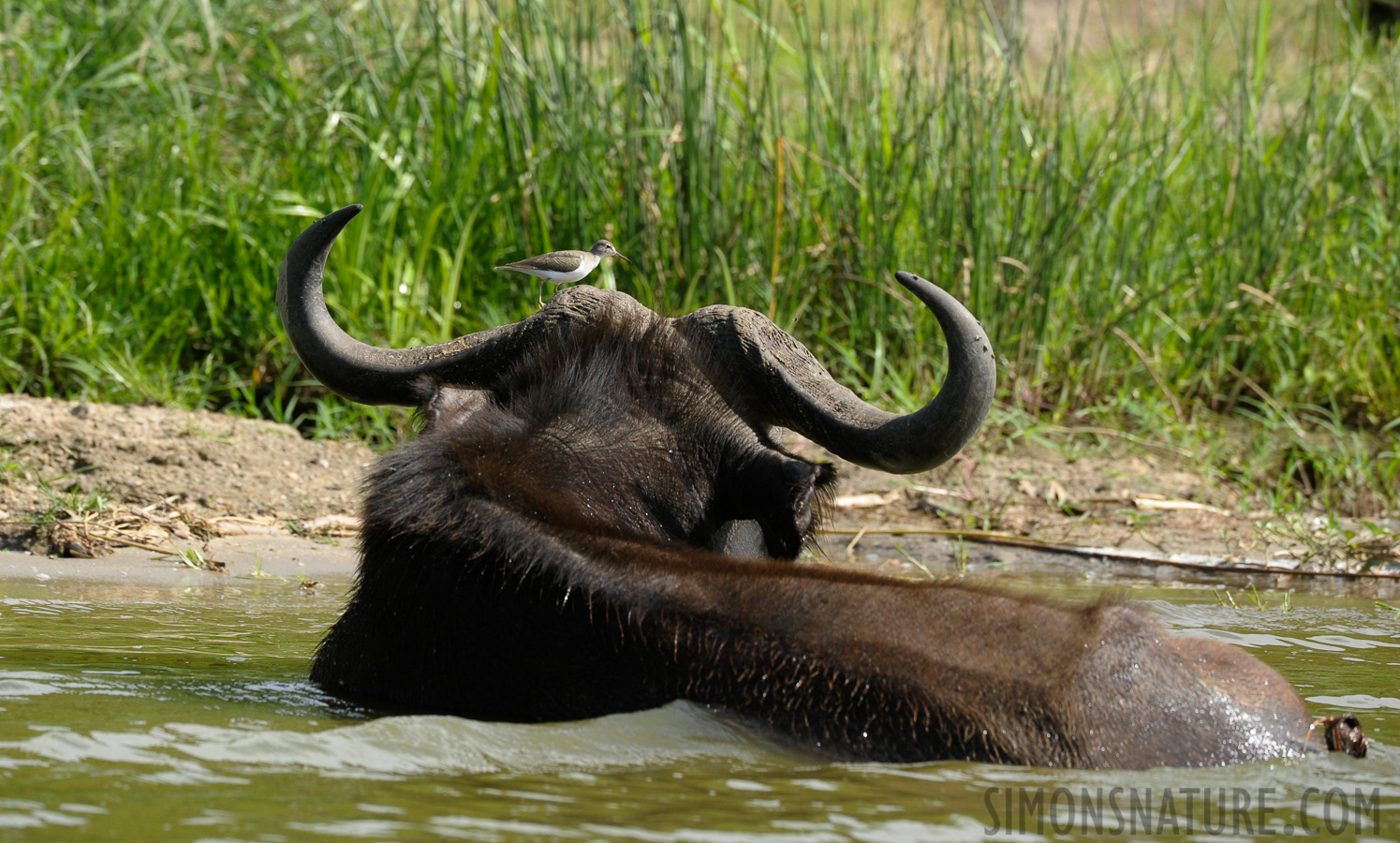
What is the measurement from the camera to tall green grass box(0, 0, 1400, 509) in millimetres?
7406

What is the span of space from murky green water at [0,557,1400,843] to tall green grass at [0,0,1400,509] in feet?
13.6

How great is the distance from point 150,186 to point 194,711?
17.5 feet

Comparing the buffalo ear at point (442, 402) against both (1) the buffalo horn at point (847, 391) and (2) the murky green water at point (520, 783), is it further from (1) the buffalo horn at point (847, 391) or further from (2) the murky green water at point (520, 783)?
(2) the murky green water at point (520, 783)

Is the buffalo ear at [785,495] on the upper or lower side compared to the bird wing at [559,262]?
lower

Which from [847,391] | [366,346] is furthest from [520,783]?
[366,346]

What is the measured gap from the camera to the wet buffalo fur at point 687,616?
2672mm

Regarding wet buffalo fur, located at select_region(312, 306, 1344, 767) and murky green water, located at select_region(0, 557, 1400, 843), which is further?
wet buffalo fur, located at select_region(312, 306, 1344, 767)

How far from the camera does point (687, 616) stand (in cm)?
275

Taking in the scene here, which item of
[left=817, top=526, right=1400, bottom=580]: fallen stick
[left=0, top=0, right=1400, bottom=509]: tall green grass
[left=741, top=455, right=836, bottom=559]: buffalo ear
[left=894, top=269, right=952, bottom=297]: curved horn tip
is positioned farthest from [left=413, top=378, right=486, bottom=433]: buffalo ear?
[left=0, top=0, right=1400, bottom=509]: tall green grass

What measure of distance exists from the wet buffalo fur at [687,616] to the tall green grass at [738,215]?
13.2 feet

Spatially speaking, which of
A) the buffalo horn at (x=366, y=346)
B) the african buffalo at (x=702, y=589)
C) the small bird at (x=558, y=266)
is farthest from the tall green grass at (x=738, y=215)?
the african buffalo at (x=702, y=589)

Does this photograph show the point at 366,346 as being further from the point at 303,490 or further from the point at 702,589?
the point at 303,490

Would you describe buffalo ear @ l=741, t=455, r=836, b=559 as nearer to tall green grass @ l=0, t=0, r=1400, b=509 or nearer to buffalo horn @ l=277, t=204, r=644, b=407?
A: buffalo horn @ l=277, t=204, r=644, b=407

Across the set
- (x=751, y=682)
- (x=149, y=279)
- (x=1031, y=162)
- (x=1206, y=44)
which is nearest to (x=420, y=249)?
(x=149, y=279)
